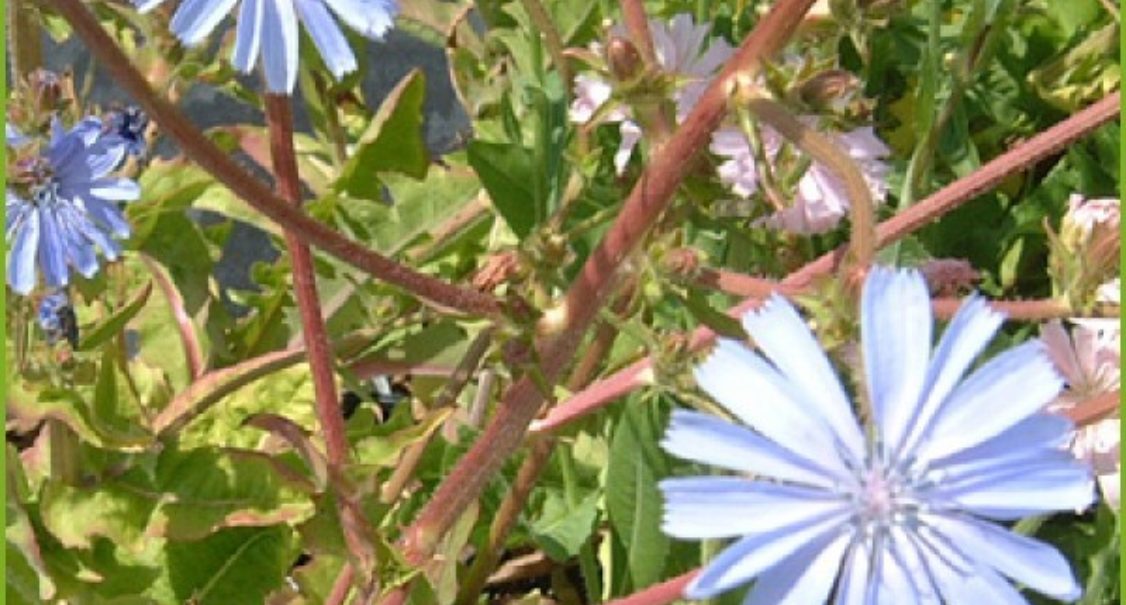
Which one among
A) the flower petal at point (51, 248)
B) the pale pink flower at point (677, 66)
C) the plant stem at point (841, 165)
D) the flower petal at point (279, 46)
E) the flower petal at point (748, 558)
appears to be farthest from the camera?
the pale pink flower at point (677, 66)

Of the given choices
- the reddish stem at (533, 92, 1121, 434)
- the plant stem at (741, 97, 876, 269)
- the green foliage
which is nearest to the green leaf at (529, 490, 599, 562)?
the green foliage

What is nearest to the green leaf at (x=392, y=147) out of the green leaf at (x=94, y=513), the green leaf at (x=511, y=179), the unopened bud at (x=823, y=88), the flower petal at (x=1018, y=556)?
the green leaf at (x=511, y=179)

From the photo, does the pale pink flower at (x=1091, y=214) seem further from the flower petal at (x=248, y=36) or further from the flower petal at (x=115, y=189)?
the flower petal at (x=115, y=189)

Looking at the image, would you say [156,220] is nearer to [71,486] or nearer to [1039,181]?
[71,486]

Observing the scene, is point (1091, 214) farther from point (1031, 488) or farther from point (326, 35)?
point (326, 35)

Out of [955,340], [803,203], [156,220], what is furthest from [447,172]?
[955,340]

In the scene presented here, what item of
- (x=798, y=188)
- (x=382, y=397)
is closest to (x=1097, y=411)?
(x=798, y=188)
